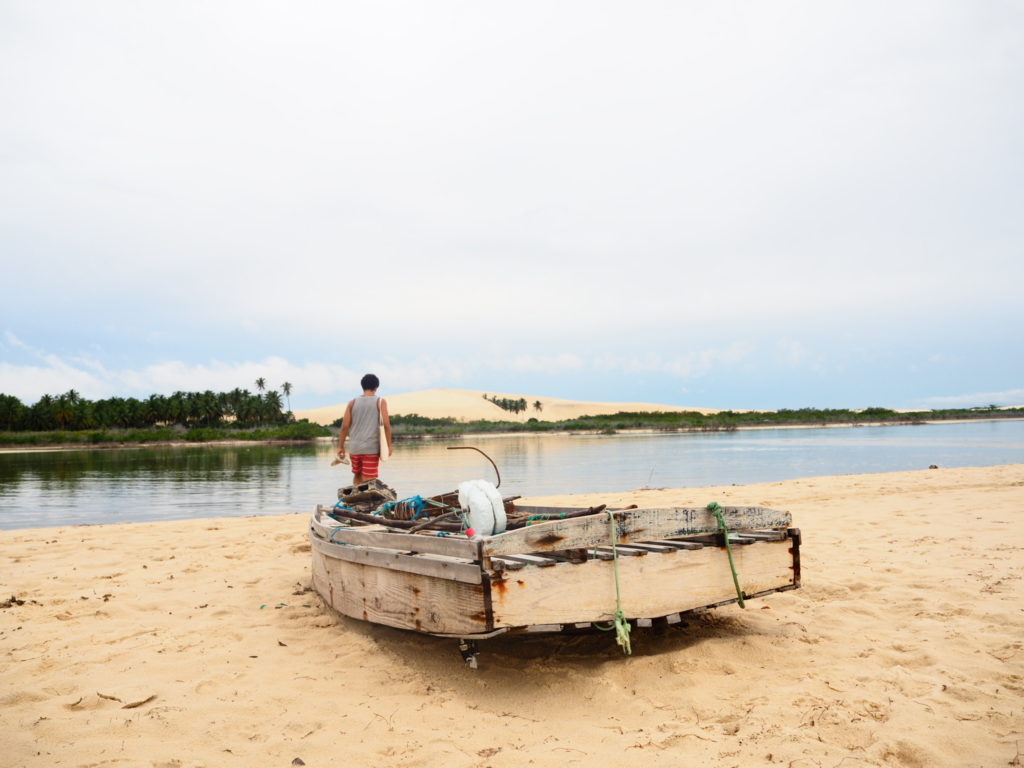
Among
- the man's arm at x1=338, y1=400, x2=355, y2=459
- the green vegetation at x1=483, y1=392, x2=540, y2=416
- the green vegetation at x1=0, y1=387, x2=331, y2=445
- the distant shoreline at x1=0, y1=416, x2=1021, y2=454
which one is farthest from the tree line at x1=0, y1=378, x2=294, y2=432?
the man's arm at x1=338, y1=400, x2=355, y2=459

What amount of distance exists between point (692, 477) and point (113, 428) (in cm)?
7562

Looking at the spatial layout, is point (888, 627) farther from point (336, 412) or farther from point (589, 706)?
point (336, 412)

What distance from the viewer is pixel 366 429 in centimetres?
765

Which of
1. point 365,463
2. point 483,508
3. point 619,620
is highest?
point 365,463

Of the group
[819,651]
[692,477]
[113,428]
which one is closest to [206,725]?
[819,651]

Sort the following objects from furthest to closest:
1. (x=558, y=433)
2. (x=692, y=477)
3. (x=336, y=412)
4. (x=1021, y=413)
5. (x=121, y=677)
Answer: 1. (x=336, y=412)
2. (x=1021, y=413)
3. (x=558, y=433)
4. (x=692, y=477)
5. (x=121, y=677)

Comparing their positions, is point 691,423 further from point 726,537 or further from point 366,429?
point 726,537

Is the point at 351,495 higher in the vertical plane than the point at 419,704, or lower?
higher

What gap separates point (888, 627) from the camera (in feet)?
14.2

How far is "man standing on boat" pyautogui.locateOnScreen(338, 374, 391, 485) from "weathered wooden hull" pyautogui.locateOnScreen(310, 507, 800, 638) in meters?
3.20

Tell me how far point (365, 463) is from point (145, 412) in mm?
80559

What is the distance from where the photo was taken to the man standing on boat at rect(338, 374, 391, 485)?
7629mm

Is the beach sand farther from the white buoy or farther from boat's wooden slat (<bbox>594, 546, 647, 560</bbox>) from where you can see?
the white buoy

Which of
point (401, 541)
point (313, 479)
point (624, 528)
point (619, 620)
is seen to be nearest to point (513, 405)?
point (313, 479)
